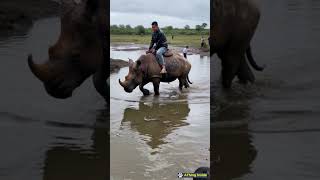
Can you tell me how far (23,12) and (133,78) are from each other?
3231 mm

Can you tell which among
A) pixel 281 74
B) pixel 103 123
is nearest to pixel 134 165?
pixel 103 123

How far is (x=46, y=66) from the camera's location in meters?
6.55

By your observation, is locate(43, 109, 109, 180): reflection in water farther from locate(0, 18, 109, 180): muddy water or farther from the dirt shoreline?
the dirt shoreline

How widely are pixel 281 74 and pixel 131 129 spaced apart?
249 cm

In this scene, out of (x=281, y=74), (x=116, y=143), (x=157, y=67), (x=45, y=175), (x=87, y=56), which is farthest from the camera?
(x=157, y=67)

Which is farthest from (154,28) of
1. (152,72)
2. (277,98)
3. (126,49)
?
(126,49)

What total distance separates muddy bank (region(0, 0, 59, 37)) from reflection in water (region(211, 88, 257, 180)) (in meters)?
2.88

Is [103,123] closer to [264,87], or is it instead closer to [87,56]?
[87,56]

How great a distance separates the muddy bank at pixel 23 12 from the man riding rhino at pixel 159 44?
2.80 meters

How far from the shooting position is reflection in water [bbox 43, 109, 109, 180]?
4.87 m

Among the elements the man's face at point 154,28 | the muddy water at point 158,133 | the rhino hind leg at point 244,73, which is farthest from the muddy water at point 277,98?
the man's face at point 154,28

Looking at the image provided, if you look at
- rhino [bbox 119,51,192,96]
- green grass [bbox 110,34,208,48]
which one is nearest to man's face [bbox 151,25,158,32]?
rhino [bbox 119,51,192,96]

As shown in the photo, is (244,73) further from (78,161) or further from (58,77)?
(78,161)

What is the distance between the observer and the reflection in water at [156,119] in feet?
21.1
